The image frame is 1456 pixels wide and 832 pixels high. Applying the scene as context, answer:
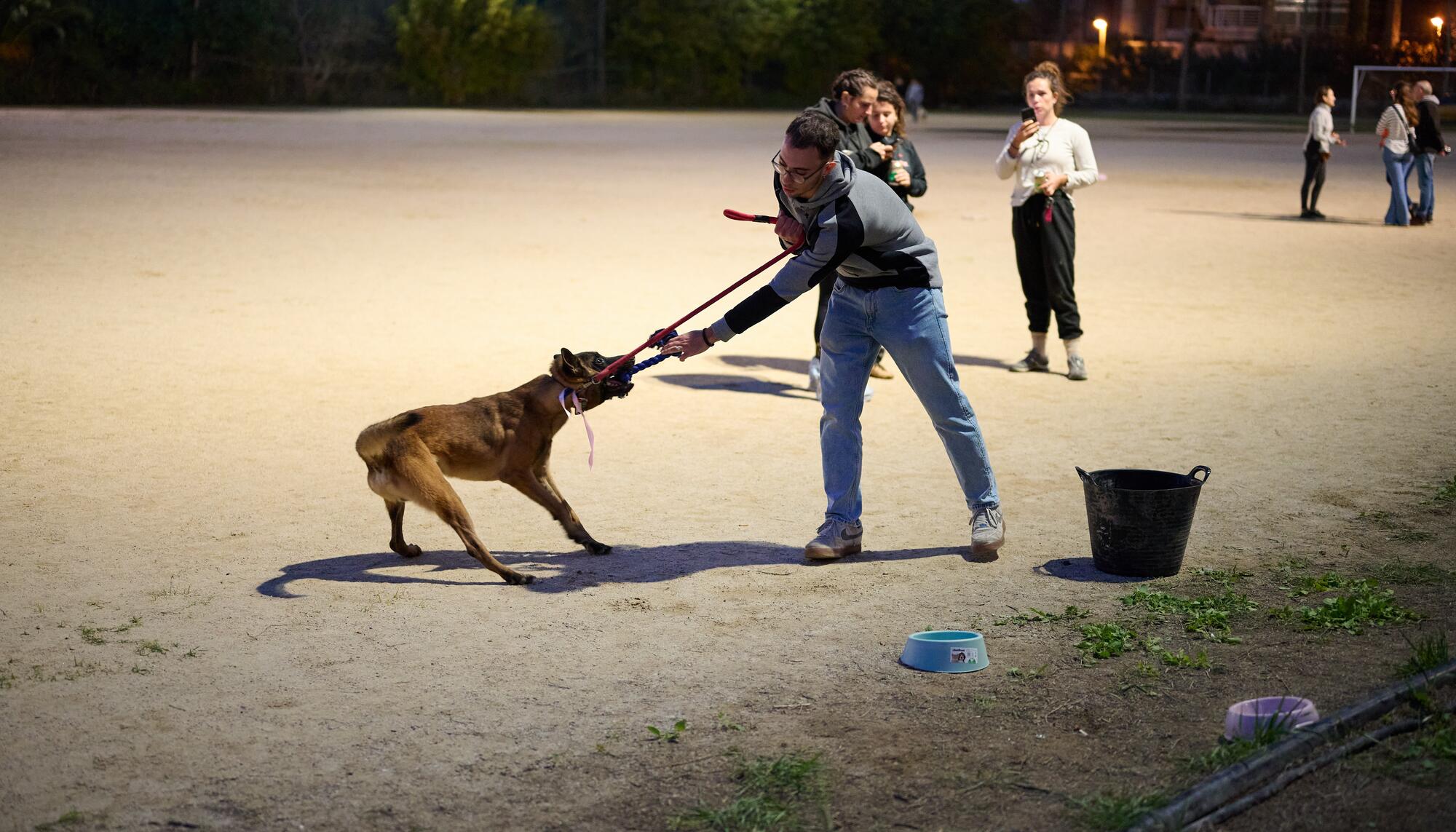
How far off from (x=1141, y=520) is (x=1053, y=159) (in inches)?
177

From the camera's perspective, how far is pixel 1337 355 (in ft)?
36.6

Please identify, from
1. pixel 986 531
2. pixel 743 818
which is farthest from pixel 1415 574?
pixel 743 818

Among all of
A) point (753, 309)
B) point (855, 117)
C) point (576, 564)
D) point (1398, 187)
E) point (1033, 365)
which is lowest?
point (576, 564)

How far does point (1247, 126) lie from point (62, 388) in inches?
1982

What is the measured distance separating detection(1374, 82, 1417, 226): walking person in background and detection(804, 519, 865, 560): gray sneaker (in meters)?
16.3

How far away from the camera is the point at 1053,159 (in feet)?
32.6

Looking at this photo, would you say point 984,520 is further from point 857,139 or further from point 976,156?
point 976,156

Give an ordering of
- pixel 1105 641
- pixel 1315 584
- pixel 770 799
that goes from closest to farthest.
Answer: pixel 770 799 → pixel 1105 641 → pixel 1315 584

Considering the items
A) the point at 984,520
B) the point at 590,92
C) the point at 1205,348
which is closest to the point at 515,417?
the point at 984,520

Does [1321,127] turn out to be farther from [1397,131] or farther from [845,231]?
[845,231]

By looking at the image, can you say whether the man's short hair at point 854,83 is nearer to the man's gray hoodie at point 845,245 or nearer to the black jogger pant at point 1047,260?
the black jogger pant at point 1047,260

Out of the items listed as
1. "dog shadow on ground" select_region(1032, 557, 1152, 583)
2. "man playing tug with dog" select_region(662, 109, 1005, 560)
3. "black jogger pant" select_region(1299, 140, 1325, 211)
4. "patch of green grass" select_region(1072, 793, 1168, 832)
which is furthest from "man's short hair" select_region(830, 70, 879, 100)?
"black jogger pant" select_region(1299, 140, 1325, 211)

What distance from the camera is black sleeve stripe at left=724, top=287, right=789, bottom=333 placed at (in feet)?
19.1

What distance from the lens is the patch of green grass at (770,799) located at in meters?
3.94
